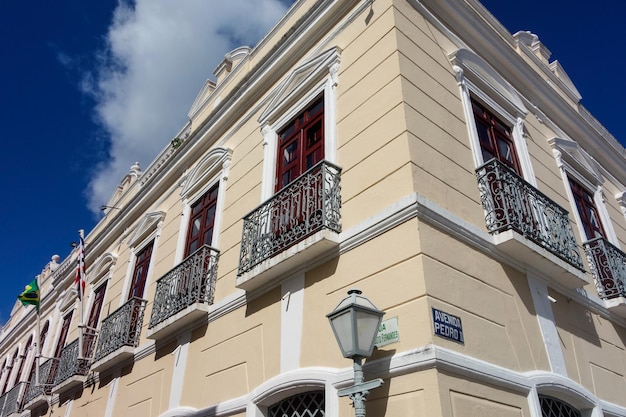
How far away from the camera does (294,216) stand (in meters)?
5.45

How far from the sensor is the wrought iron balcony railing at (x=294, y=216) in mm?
5047

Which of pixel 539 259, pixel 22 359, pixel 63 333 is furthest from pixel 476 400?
pixel 22 359

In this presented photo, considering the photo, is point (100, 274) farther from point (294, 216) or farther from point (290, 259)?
point (290, 259)

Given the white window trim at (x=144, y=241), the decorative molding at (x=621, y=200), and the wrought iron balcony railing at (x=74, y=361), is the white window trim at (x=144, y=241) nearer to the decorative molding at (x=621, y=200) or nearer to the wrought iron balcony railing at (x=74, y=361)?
the wrought iron balcony railing at (x=74, y=361)

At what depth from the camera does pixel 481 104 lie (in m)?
6.35

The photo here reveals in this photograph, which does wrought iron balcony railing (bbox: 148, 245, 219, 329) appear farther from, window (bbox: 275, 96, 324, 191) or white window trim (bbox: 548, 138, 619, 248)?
white window trim (bbox: 548, 138, 619, 248)

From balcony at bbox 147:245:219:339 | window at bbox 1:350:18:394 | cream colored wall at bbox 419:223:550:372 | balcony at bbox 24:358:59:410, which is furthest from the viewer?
window at bbox 1:350:18:394

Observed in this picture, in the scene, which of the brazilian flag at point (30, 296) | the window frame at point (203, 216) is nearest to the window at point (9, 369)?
the brazilian flag at point (30, 296)

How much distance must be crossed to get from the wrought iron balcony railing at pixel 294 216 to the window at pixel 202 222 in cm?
206

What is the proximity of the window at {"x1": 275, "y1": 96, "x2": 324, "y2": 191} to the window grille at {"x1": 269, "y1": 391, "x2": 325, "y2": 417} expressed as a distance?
106 inches

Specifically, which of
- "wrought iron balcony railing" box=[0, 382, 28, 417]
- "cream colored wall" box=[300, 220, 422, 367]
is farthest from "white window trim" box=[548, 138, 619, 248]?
"wrought iron balcony railing" box=[0, 382, 28, 417]

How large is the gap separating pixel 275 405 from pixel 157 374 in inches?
120

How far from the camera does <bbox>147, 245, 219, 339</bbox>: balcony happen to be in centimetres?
666

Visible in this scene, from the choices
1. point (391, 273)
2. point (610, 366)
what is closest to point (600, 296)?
point (610, 366)
